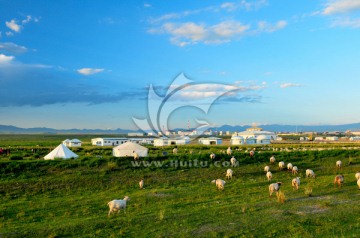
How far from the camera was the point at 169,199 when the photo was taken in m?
22.0

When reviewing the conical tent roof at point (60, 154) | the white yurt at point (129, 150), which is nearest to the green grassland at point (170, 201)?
the conical tent roof at point (60, 154)

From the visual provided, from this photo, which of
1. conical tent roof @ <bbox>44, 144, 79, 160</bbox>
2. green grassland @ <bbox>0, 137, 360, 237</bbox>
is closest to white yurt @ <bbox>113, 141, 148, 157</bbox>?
conical tent roof @ <bbox>44, 144, 79, 160</bbox>

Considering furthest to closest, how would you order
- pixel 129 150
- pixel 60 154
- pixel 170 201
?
pixel 129 150 < pixel 60 154 < pixel 170 201

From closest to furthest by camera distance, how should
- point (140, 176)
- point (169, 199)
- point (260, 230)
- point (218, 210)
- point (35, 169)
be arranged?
point (260, 230)
point (218, 210)
point (169, 199)
point (140, 176)
point (35, 169)

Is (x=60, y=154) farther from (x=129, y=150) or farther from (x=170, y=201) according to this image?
(x=170, y=201)

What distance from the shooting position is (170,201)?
21266 mm

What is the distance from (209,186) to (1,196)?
15494 millimetres

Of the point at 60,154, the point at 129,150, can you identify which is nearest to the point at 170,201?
the point at 60,154

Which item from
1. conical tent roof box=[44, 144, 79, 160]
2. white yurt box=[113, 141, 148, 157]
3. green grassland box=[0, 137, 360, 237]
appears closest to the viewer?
green grassland box=[0, 137, 360, 237]

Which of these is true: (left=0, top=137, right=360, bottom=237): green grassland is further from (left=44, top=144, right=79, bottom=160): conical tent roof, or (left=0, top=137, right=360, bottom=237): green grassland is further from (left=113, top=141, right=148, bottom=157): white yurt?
(left=113, top=141, right=148, bottom=157): white yurt

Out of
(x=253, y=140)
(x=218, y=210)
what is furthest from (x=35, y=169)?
(x=253, y=140)

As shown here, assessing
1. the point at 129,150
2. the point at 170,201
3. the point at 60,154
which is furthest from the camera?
the point at 129,150

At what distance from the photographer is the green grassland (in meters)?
13.8

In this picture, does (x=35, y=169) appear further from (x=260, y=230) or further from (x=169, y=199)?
(x=260, y=230)
